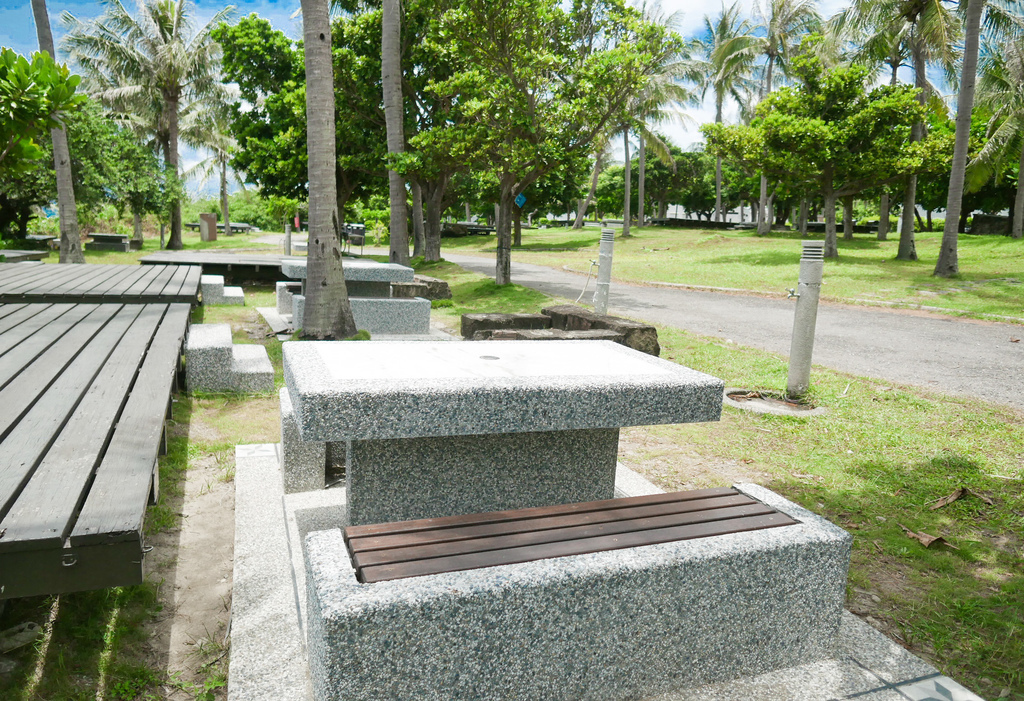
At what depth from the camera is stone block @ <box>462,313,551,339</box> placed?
7.36 metres

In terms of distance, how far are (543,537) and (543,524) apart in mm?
99

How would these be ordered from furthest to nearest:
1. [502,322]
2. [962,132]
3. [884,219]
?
[884,219]
[962,132]
[502,322]

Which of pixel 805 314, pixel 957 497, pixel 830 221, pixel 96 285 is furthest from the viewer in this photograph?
pixel 830 221

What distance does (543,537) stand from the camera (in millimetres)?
2086

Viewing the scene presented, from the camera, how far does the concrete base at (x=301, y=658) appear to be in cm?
215

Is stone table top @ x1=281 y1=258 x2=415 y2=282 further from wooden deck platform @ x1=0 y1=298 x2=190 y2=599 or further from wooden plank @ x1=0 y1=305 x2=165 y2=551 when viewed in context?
wooden plank @ x1=0 y1=305 x2=165 y2=551

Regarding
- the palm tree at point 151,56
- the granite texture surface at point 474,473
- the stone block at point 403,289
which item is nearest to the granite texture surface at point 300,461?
the granite texture surface at point 474,473

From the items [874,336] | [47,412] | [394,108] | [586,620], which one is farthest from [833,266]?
[47,412]

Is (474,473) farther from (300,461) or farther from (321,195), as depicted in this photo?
(321,195)

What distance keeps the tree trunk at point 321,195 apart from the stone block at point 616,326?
2.47 metres

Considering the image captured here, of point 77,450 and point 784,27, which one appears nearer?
point 77,450

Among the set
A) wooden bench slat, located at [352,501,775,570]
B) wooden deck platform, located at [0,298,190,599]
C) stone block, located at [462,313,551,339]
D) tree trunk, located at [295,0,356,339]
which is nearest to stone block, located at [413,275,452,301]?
tree trunk, located at [295,0,356,339]

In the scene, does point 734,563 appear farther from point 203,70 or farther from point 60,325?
point 203,70

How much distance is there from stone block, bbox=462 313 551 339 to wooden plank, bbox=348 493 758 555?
4938 mm
